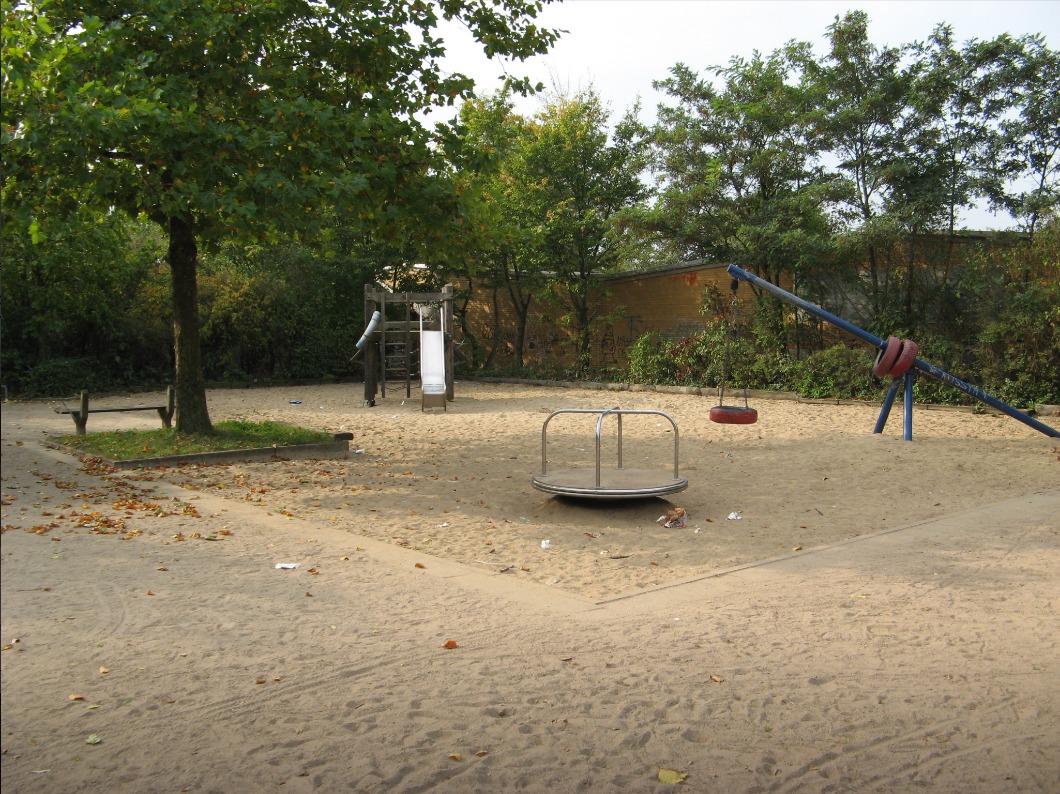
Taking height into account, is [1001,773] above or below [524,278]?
below

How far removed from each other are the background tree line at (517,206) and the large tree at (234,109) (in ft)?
0.15

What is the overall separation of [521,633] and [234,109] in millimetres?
7722

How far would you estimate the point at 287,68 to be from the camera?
37.0ft

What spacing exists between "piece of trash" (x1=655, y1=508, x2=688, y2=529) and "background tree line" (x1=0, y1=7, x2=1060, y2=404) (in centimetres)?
461

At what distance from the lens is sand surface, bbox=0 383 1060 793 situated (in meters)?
3.77

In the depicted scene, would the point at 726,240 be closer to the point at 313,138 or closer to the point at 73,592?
the point at 313,138

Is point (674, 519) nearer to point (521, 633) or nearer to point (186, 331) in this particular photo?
point (521, 633)

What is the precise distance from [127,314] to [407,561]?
19424 millimetres

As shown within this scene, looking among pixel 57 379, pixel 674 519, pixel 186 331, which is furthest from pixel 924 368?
pixel 57 379

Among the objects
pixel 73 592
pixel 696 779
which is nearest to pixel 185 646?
pixel 73 592

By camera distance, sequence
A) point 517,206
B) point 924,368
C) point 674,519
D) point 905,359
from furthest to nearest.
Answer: point 517,206
point 924,368
point 905,359
point 674,519

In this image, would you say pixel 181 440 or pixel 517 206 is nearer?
pixel 181 440

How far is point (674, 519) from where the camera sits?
8.72m

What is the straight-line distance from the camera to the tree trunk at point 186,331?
12.8m
